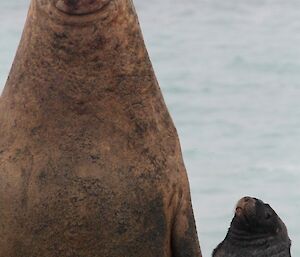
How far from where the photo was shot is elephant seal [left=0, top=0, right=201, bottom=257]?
371 cm

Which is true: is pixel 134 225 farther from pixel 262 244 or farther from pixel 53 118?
pixel 262 244

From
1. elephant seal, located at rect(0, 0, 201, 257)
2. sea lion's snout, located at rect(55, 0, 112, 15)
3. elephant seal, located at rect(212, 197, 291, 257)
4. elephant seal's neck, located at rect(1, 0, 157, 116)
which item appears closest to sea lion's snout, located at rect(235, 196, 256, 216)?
elephant seal, located at rect(212, 197, 291, 257)

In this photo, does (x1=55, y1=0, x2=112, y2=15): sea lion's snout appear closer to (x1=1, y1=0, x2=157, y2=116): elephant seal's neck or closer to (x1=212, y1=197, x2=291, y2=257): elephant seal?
(x1=1, y1=0, x2=157, y2=116): elephant seal's neck

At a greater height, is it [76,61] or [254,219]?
[76,61]

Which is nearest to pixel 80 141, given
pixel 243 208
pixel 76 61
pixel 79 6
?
pixel 76 61

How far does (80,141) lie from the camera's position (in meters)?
3.75

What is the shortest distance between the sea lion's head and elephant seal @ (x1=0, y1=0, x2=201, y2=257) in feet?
2.26

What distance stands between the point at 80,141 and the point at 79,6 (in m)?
0.39

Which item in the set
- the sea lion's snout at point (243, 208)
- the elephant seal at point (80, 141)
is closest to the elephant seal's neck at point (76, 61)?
the elephant seal at point (80, 141)

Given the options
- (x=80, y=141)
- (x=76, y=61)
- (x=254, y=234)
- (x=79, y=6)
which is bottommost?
(x=254, y=234)

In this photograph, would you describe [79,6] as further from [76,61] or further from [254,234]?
[254,234]

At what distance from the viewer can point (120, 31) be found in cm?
373

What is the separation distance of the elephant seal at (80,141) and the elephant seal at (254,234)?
27.9 inches

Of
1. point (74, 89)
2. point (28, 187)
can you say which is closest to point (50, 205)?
point (28, 187)
